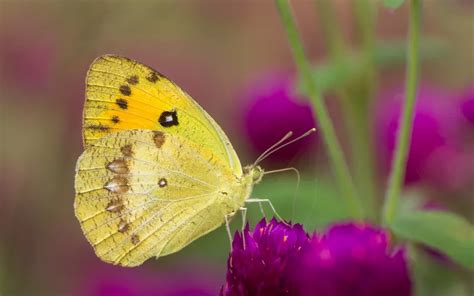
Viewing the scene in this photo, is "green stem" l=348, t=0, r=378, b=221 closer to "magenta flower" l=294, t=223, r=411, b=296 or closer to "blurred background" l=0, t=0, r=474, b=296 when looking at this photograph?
"blurred background" l=0, t=0, r=474, b=296

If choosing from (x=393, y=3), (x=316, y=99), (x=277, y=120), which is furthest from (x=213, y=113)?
(x=393, y=3)

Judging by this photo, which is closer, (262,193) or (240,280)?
(240,280)

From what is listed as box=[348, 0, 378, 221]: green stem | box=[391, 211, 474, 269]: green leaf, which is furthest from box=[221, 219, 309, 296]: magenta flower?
box=[348, 0, 378, 221]: green stem

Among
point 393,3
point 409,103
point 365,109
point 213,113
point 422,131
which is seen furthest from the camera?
point 213,113

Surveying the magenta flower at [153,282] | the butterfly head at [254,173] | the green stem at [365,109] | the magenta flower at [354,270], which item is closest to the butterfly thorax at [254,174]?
the butterfly head at [254,173]

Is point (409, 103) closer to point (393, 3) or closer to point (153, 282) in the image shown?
point (393, 3)

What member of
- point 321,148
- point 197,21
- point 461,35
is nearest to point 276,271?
point 321,148

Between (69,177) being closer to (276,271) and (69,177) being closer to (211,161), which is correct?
(211,161)
